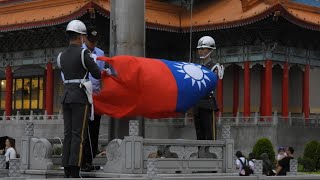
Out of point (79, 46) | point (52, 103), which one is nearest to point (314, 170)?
point (52, 103)

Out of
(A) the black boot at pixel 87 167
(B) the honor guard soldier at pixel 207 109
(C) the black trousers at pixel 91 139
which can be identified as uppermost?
(B) the honor guard soldier at pixel 207 109

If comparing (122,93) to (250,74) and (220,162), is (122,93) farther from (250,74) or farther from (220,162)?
(250,74)

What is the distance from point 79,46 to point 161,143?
1.90m

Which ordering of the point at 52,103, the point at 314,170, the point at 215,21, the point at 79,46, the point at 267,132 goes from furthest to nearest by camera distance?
1. the point at 52,103
2. the point at 215,21
3. the point at 267,132
4. the point at 314,170
5. the point at 79,46

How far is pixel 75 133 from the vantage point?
33.3 feet

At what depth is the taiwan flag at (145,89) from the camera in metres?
10.8

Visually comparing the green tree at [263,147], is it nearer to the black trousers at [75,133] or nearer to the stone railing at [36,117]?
the stone railing at [36,117]

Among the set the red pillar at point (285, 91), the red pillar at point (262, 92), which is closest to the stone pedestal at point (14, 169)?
the red pillar at point (262, 92)

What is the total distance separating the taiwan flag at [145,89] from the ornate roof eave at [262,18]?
78.5 ft

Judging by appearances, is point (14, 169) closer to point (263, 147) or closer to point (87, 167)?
point (87, 167)

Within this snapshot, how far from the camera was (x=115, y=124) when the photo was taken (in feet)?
39.0

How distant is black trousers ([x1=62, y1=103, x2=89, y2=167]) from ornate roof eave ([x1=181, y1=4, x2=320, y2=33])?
2540 centimetres

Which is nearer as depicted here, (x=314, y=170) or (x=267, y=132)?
(x=314, y=170)

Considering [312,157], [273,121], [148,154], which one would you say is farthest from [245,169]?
[273,121]
